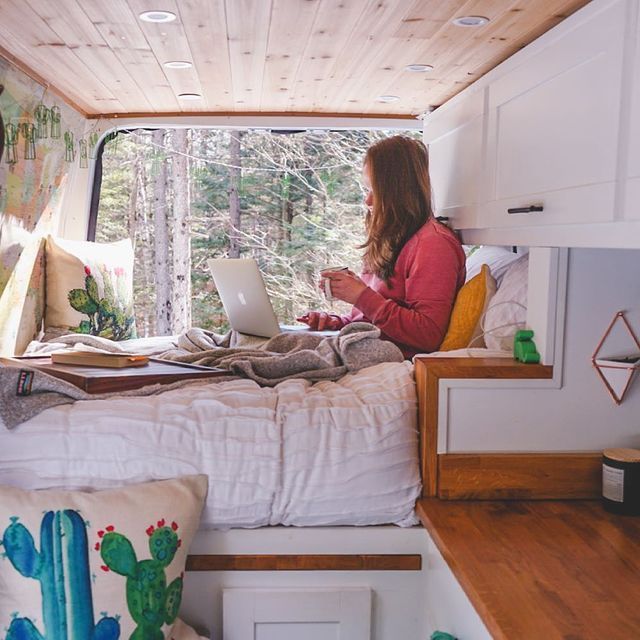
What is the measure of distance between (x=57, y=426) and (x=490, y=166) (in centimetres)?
139

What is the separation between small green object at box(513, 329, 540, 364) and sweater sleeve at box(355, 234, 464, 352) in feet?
1.41

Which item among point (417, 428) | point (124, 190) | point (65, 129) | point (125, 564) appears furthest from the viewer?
point (124, 190)

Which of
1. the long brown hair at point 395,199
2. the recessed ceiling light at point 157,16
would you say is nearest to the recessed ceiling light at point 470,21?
the long brown hair at point 395,199

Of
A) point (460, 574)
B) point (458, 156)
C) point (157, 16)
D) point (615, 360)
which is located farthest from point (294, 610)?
point (458, 156)

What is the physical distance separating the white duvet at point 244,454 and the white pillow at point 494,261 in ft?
2.68

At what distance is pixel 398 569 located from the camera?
1.68m

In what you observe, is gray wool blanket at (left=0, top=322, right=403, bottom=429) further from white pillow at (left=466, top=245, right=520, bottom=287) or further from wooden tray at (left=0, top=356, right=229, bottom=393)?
white pillow at (left=466, top=245, right=520, bottom=287)

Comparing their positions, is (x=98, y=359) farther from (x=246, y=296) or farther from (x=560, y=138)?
(x=560, y=138)

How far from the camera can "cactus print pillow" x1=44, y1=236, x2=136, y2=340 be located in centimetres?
273

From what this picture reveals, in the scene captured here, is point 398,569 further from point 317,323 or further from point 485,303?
point 317,323

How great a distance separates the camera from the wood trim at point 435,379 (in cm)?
165

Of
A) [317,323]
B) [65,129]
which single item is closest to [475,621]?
[317,323]

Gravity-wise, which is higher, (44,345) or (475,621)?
(44,345)

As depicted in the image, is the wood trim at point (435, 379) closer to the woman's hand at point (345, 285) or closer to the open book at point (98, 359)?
the woman's hand at point (345, 285)
